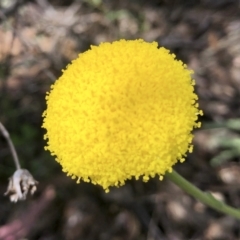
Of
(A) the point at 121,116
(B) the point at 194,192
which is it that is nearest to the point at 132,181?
(B) the point at 194,192

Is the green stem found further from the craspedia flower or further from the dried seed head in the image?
the dried seed head

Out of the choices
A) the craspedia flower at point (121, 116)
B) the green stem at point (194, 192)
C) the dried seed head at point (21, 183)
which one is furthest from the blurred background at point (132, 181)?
the craspedia flower at point (121, 116)

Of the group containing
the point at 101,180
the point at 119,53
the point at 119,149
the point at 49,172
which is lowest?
the point at 49,172

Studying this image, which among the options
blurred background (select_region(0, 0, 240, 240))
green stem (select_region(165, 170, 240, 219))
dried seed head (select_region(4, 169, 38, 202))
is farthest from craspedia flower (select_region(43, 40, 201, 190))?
blurred background (select_region(0, 0, 240, 240))

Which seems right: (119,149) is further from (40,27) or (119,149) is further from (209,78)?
(40,27)

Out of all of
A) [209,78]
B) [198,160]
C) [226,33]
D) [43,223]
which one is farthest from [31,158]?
[226,33]
